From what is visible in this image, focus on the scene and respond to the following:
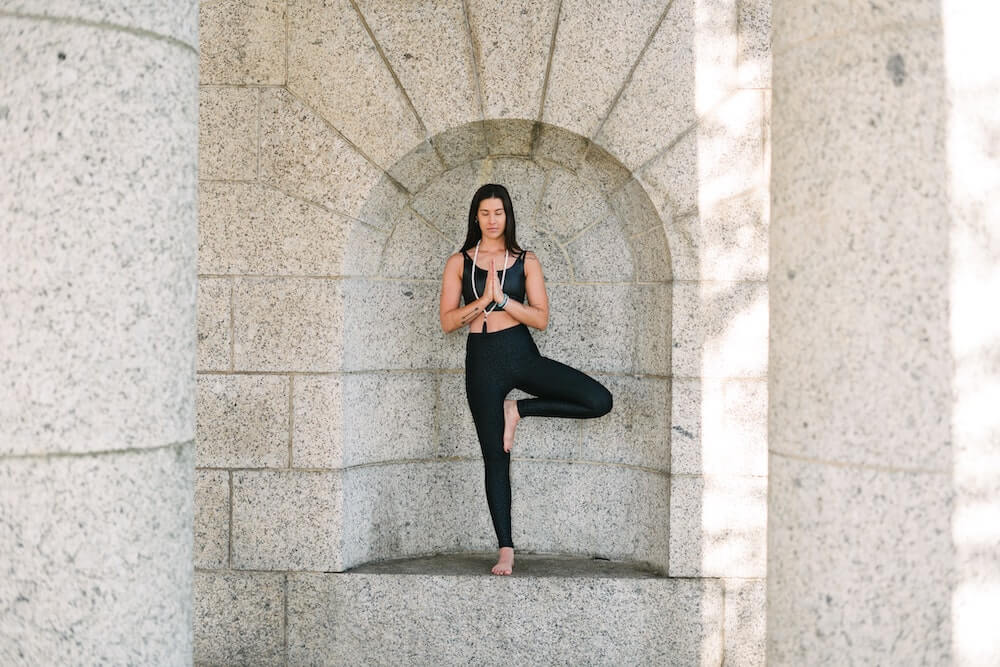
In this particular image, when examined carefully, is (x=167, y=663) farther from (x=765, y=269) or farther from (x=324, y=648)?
(x=765, y=269)

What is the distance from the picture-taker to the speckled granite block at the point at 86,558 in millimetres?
2156

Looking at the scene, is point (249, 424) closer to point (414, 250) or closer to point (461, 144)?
point (414, 250)

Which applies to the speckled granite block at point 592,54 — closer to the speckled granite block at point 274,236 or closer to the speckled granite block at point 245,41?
the speckled granite block at point 274,236

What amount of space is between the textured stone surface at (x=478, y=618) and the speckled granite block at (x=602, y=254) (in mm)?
1745

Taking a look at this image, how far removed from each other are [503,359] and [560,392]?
358 mm

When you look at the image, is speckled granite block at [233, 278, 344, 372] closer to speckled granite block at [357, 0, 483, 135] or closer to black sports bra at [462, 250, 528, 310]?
black sports bra at [462, 250, 528, 310]

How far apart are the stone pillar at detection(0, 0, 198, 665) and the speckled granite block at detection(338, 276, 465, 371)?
115 inches

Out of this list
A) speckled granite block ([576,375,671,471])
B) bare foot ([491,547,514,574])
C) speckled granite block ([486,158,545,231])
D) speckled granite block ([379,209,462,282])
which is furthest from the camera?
speckled granite block ([486,158,545,231])

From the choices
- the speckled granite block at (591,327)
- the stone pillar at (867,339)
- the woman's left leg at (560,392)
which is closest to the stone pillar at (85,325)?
the stone pillar at (867,339)

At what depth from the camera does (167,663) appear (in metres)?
2.36

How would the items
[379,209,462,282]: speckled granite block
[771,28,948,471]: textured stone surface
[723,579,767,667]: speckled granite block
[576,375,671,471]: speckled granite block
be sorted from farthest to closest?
[379,209,462,282]: speckled granite block → [576,375,671,471]: speckled granite block → [723,579,767,667]: speckled granite block → [771,28,948,471]: textured stone surface

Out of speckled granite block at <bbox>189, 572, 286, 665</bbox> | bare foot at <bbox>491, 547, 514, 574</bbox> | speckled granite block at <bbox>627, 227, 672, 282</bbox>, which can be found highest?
speckled granite block at <bbox>627, 227, 672, 282</bbox>

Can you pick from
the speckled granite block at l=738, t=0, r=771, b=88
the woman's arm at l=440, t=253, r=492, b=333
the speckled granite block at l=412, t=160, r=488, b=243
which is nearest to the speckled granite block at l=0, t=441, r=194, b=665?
the woman's arm at l=440, t=253, r=492, b=333

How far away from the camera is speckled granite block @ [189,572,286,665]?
5.10 meters
